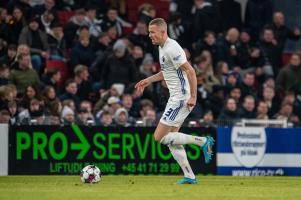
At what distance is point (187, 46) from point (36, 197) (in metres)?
12.4

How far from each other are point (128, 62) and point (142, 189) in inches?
322

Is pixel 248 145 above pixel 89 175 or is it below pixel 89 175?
above

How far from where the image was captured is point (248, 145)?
19781 mm

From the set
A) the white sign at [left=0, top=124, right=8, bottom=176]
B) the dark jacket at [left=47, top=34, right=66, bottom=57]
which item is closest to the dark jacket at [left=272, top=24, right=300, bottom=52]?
the dark jacket at [left=47, top=34, right=66, bottom=57]

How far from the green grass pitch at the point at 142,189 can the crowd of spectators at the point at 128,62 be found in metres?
2.60

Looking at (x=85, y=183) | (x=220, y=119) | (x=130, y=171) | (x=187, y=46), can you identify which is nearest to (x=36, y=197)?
(x=85, y=183)

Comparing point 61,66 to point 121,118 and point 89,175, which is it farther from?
point 89,175

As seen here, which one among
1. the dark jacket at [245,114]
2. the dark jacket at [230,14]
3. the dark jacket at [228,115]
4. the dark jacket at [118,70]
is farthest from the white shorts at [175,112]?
the dark jacket at [230,14]

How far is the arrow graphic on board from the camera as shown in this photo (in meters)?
18.8

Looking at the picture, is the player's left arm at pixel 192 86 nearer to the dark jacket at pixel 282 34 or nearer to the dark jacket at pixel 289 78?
the dark jacket at pixel 289 78

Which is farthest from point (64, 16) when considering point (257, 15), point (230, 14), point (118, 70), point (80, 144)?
point (80, 144)

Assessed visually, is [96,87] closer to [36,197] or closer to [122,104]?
[122,104]

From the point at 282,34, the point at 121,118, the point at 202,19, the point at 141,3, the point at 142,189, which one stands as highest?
the point at 141,3

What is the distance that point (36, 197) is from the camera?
12109 mm
